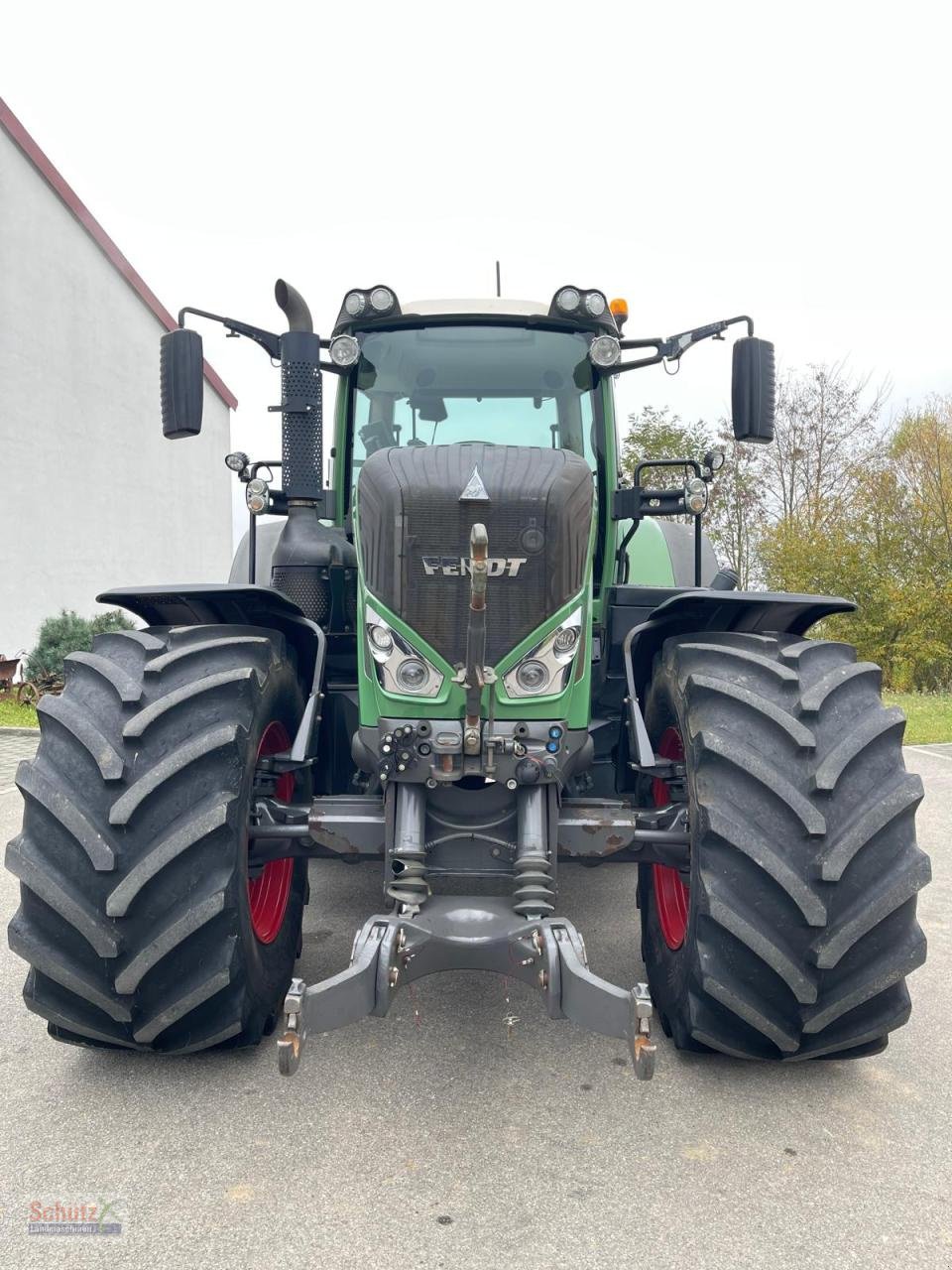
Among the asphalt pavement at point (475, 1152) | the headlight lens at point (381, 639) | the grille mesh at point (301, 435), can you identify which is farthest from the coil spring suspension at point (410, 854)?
the grille mesh at point (301, 435)

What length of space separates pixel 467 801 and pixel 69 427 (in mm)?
13345

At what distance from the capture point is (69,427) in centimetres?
1404

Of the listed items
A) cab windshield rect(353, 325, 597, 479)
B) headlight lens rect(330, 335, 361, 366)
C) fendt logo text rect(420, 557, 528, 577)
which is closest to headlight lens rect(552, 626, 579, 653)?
fendt logo text rect(420, 557, 528, 577)

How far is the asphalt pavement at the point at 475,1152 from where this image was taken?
1.92 meters

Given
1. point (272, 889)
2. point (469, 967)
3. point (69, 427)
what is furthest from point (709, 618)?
point (69, 427)

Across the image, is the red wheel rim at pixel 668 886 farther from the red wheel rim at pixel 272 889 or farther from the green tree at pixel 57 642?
the green tree at pixel 57 642

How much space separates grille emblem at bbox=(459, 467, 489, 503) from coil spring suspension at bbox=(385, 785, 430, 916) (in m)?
0.81

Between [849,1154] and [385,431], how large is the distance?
→ 2839 millimetres

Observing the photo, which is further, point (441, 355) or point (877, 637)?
point (877, 637)

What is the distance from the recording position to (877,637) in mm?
18109

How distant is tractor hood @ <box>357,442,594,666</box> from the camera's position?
2547 mm

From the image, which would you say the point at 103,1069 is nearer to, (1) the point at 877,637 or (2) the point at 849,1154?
(2) the point at 849,1154

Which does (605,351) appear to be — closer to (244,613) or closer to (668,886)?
(244,613)

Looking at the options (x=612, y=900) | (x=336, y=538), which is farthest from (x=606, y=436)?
(x=612, y=900)
